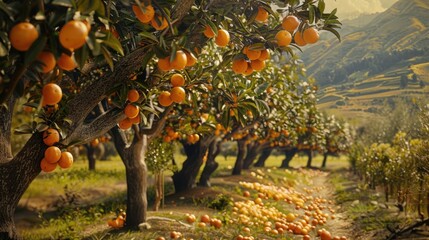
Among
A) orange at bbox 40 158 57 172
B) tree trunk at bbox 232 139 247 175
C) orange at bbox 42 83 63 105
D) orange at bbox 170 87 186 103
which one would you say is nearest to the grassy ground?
tree trunk at bbox 232 139 247 175

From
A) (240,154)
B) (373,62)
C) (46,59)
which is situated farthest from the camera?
(373,62)

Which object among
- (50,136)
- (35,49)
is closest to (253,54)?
(35,49)

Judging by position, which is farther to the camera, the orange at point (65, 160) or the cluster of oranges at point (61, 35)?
the orange at point (65, 160)

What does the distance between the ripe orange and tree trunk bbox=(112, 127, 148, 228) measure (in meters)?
3.75

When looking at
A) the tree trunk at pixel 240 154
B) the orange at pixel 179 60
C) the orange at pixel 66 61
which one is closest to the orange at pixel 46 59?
the orange at pixel 66 61

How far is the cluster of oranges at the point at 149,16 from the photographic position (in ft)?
8.66

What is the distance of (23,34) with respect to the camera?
184 centimetres

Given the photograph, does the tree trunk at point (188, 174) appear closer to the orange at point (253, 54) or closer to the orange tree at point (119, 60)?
the orange tree at point (119, 60)

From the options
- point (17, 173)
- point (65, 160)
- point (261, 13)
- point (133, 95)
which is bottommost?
point (17, 173)

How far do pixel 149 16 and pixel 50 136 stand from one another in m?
1.51

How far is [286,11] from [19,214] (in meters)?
11.6

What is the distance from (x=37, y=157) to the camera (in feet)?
11.0

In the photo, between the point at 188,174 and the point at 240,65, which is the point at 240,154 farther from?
the point at 240,65

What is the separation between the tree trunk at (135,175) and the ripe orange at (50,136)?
3747 mm
